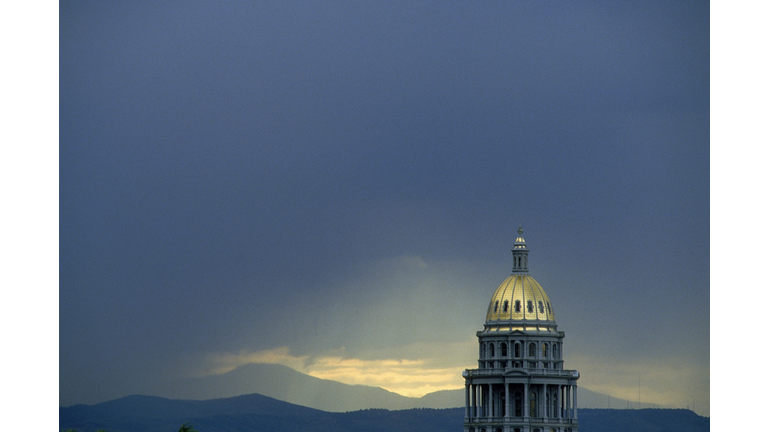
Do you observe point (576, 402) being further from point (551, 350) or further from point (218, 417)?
point (218, 417)

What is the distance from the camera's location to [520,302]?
17275 centimetres

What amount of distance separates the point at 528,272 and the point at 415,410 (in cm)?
2284

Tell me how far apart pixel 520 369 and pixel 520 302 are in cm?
734

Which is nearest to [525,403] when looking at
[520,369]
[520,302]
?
[520,369]

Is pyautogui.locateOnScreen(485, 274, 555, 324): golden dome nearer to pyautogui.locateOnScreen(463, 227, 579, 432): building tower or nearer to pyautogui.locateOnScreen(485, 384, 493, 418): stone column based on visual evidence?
pyautogui.locateOnScreen(463, 227, 579, 432): building tower

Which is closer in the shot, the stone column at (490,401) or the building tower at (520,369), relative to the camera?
the building tower at (520,369)

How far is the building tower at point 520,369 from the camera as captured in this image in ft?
561

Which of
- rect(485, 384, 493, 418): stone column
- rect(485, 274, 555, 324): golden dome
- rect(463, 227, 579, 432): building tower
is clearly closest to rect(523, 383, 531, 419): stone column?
rect(463, 227, 579, 432): building tower

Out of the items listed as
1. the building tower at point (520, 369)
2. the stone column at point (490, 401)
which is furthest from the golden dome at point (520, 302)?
the stone column at point (490, 401)

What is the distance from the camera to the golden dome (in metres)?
173

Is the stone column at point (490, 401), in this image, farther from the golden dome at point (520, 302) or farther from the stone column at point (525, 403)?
the golden dome at point (520, 302)

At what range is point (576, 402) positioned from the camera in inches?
6772

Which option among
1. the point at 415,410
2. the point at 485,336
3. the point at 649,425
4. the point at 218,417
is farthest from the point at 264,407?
the point at 649,425

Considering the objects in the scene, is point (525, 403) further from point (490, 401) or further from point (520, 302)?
point (520, 302)
